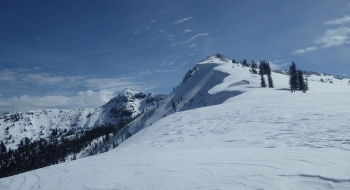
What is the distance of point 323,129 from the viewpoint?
12.1 meters

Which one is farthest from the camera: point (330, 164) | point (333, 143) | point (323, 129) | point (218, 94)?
point (218, 94)

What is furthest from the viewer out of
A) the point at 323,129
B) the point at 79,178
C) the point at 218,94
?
the point at 218,94

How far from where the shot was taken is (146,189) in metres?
5.80

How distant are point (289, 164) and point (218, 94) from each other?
300 ft

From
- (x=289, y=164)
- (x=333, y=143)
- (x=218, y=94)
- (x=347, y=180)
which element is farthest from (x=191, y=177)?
(x=218, y=94)

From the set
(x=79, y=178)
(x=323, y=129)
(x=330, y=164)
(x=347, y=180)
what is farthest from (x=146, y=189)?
(x=323, y=129)

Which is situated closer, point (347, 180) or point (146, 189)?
point (347, 180)

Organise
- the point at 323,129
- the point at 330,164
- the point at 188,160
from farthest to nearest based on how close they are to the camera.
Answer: the point at 323,129 < the point at 188,160 < the point at 330,164

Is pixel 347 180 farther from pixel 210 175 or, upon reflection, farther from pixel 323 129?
pixel 323 129

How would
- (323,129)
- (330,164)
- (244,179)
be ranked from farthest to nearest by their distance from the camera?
(323,129) < (330,164) < (244,179)

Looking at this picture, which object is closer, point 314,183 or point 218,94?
point 314,183

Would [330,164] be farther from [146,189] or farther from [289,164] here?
[146,189]

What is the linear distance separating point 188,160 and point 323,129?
903 cm

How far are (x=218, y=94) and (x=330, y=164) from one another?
91472 millimetres
